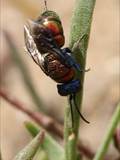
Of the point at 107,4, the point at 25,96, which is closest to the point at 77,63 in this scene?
the point at 25,96

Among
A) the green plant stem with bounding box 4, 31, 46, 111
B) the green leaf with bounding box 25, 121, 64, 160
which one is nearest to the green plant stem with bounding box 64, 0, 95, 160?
the green leaf with bounding box 25, 121, 64, 160

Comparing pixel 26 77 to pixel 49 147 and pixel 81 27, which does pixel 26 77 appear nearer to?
pixel 49 147

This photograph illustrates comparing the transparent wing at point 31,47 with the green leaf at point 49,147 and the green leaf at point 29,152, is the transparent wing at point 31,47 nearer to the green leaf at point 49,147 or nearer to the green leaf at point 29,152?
the green leaf at point 49,147

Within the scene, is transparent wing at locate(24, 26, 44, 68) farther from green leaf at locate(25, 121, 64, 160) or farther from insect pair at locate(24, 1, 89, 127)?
green leaf at locate(25, 121, 64, 160)

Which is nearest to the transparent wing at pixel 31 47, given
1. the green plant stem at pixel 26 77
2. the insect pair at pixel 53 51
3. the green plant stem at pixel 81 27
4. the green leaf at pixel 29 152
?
the insect pair at pixel 53 51

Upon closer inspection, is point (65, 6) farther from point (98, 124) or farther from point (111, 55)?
point (98, 124)

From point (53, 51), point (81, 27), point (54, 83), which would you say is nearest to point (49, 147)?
point (53, 51)
